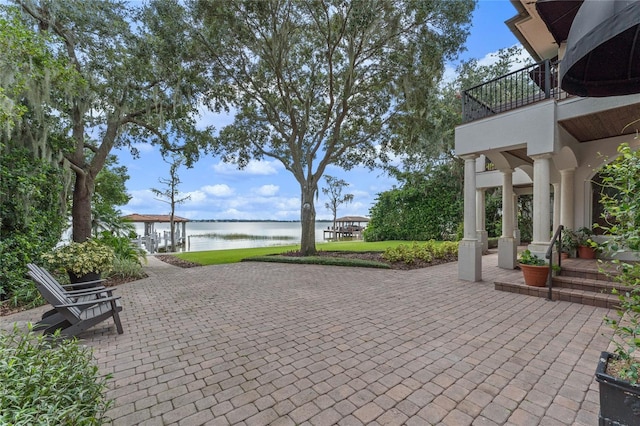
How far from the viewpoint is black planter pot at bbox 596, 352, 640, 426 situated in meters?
1.67

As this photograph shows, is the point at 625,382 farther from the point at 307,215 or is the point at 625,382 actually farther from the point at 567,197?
the point at 307,215

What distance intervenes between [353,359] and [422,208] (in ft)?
52.7

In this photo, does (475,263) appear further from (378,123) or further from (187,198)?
(187,198)

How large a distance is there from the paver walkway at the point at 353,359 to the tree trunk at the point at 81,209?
4.12 meters

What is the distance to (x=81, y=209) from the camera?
823 centimetres

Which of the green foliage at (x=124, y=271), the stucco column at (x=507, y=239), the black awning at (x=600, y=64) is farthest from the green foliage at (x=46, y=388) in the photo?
the stucco column at (x=507, y=239)

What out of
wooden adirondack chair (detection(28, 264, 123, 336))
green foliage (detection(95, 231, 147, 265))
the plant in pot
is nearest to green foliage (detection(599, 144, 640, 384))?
the plant in pot

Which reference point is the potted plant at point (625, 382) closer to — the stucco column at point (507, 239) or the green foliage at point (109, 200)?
the stucco column at point (507, 239)

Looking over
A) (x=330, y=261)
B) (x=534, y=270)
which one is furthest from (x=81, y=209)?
(x=534, y=270)

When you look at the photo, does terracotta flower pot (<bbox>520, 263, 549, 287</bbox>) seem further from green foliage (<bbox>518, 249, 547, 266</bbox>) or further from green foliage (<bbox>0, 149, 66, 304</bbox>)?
green foliage (<bbox>0, 149, 66, 304</bbox>)

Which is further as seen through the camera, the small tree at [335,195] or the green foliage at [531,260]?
the small tree at [335,195]

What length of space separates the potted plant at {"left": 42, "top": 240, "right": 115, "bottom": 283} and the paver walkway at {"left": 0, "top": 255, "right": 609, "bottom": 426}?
4.74 ft

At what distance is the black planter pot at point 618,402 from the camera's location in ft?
5.47

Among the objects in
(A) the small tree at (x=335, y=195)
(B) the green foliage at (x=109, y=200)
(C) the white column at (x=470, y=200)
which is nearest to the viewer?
(C) the white column at (x=470, y=200)
